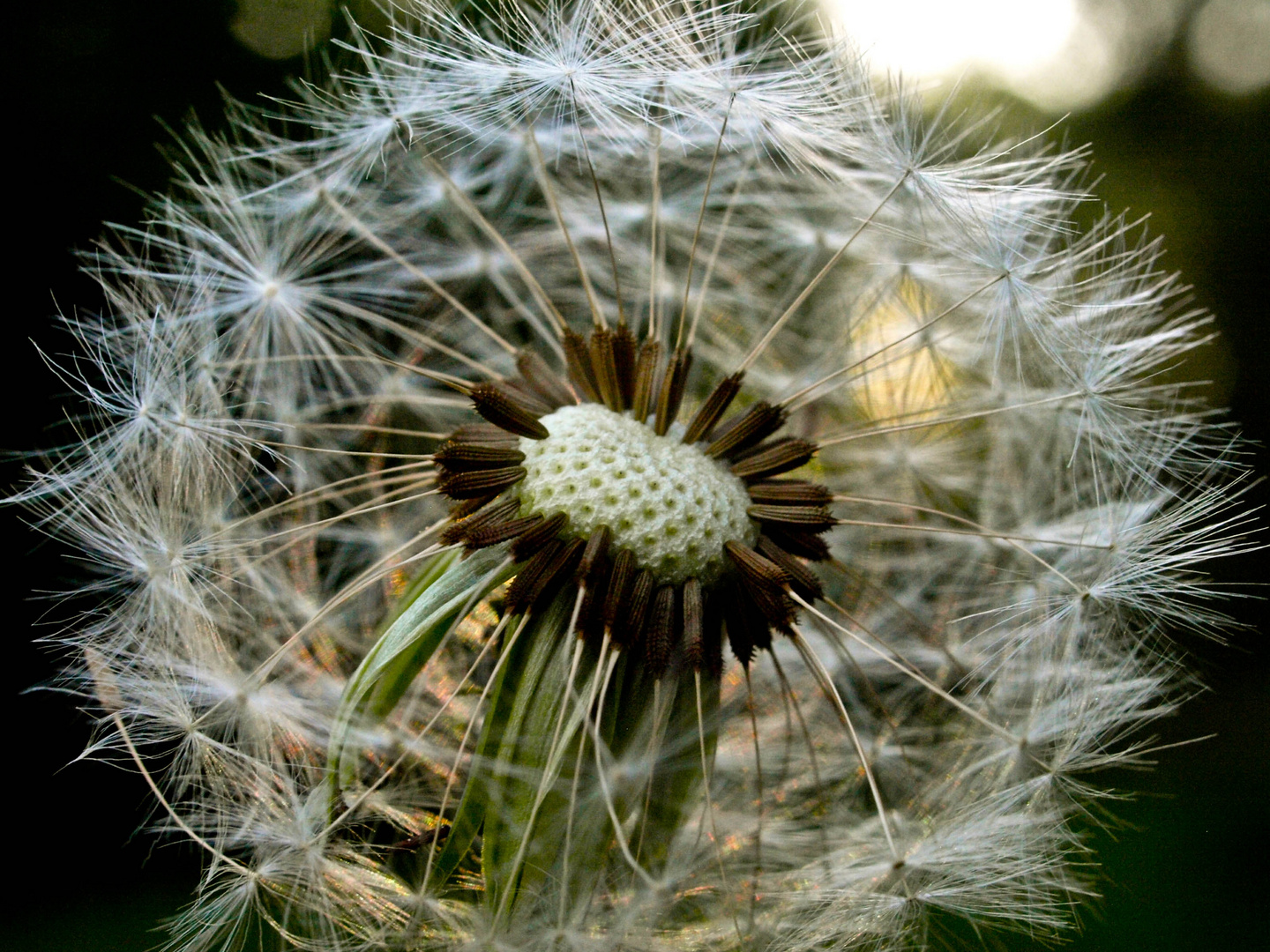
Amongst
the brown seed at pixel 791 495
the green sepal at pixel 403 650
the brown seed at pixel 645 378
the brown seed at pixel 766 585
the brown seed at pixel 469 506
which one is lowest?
the green sepal at pixel 403 650

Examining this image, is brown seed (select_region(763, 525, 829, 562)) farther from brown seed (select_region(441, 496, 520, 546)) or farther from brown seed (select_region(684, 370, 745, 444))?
brown seed (select_region(441, 496, 520, 546))

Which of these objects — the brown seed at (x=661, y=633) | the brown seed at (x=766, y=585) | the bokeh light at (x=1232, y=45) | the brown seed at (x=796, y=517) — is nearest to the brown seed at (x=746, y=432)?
the brown seed at (x=796, y=517)

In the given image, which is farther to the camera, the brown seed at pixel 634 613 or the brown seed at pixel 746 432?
the brown seed at pixel 746 432

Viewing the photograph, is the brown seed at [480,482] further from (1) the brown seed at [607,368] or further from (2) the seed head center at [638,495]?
(1) the brown seed at [607,368]

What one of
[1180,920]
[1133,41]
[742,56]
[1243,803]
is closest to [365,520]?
[742,56]

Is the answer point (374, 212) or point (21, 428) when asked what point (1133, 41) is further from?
point (21, 428)

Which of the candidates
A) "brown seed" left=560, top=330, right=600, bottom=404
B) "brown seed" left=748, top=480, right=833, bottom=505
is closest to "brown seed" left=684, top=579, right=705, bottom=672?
"brown seed" left=748, top=480, right=833, bottom=505
